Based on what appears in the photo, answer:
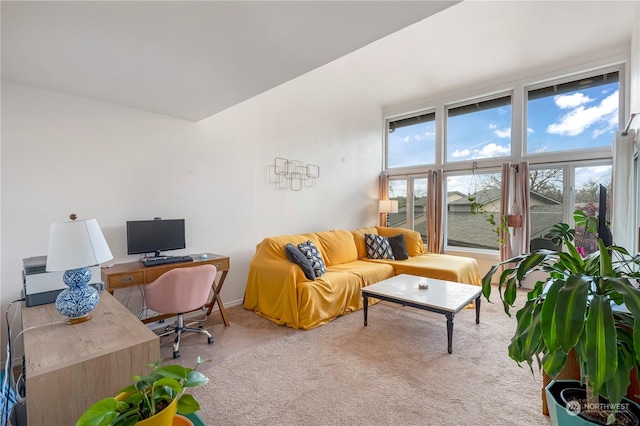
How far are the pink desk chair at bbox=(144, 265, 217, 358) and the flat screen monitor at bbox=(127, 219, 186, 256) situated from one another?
0.57m

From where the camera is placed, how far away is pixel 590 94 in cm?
414

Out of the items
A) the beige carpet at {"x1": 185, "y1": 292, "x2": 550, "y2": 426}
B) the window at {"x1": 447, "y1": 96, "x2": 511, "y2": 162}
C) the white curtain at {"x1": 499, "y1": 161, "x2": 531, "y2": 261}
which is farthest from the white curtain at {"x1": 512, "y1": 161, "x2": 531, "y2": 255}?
the beige carpet at {"x1": 185, "y1": 292, "x2": 550, "y2": 426}

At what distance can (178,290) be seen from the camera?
2.47 m

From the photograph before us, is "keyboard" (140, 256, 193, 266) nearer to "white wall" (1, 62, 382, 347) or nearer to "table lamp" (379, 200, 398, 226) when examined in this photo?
"white wall" (1, 62, 382, 347)

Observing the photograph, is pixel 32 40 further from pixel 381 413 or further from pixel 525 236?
pixel 525 236

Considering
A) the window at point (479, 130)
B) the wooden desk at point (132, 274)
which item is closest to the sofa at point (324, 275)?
the wooden desk at point (132, 274)

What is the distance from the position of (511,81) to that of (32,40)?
570 cm

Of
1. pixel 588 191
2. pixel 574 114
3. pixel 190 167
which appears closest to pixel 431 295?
pixel 190 167

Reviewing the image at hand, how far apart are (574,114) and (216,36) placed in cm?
504

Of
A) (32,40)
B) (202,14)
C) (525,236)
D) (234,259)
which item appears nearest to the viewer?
(202,14)

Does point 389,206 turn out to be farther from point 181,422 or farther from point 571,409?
point 181,422

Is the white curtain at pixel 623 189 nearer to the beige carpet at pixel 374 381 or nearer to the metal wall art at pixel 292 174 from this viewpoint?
the beige carpet at pixel 374 381

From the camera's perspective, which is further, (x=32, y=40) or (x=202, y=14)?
(x=32, y=40)

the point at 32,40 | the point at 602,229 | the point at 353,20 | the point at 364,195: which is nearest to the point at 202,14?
the point at 353,20
